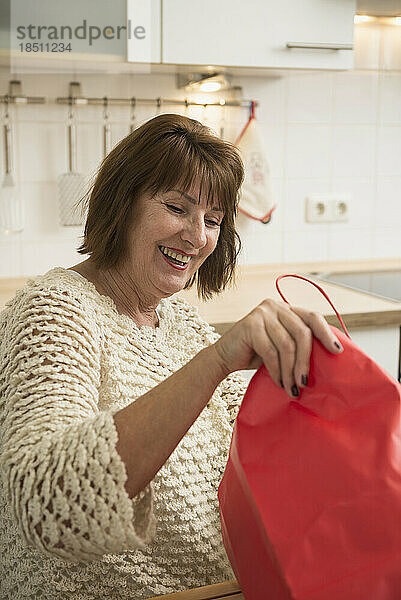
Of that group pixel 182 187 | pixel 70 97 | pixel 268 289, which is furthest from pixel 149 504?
pixel 70 97

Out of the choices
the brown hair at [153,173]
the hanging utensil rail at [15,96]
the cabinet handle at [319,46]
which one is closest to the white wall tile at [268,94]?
the cabinet handle at [319,46]

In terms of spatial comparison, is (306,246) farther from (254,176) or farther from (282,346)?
(282,346)

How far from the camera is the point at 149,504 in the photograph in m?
0.81

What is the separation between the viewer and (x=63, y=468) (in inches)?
29.0

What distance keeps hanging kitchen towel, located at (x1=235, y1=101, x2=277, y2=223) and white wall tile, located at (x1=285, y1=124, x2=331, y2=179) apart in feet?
0.42

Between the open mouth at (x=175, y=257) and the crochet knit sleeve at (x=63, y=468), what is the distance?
0.29m

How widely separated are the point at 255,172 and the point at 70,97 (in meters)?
0.63

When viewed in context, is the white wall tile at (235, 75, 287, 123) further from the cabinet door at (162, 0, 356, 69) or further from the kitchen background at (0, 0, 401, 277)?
the cabinet door at (162, 0, 356, 69)

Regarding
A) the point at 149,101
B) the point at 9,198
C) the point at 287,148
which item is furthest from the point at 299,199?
the point at 9,198

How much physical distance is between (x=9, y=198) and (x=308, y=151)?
1.02 m

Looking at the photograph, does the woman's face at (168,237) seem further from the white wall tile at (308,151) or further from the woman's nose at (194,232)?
the white wall tile at (308,151)

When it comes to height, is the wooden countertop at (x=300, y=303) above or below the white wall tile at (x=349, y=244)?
below

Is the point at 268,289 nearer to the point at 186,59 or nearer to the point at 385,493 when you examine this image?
the point at 186,59

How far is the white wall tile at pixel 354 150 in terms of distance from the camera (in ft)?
8.27
